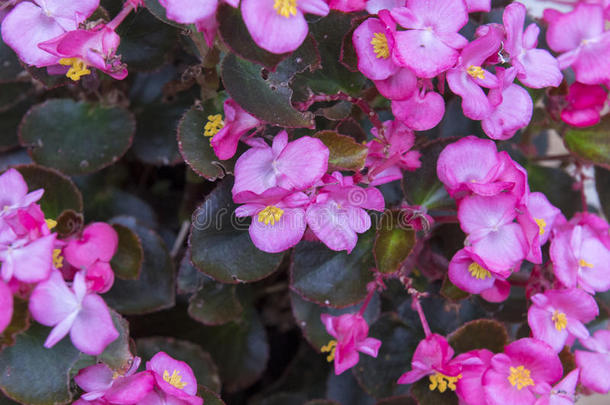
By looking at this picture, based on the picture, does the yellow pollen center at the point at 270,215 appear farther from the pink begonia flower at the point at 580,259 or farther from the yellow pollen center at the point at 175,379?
the pink begonia flower at the point at 580,259

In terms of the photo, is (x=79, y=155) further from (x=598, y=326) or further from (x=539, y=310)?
(x=598, y=326)

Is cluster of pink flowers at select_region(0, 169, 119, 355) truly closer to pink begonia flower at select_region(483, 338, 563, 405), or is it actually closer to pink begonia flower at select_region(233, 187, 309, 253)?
pink begonia flower at select_region(233, 187, 309, 253)

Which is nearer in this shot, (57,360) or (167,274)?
(57,360)

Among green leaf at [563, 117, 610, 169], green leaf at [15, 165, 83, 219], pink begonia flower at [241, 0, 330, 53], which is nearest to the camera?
pink begonia flower at [241, 0, 330, 53]

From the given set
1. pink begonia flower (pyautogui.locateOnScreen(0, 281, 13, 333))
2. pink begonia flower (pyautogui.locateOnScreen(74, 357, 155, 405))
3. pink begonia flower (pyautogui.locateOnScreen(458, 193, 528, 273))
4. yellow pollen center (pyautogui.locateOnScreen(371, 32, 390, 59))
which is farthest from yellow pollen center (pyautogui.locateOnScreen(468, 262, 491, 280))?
pink begonia flower (pyautogui.locateOnScreen(0, 281, 13, 333))

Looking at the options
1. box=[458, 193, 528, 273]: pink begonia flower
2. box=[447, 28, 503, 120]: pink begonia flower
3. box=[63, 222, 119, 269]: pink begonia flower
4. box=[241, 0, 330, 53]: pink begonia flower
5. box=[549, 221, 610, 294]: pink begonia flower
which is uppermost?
box=[241, 0, 330, 53]: pink begonia flower

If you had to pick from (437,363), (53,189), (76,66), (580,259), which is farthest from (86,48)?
(580,259)

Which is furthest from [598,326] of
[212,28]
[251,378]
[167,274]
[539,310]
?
[212,28]

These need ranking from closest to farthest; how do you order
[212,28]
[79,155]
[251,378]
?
[212,28], [79,155], [251,378]
